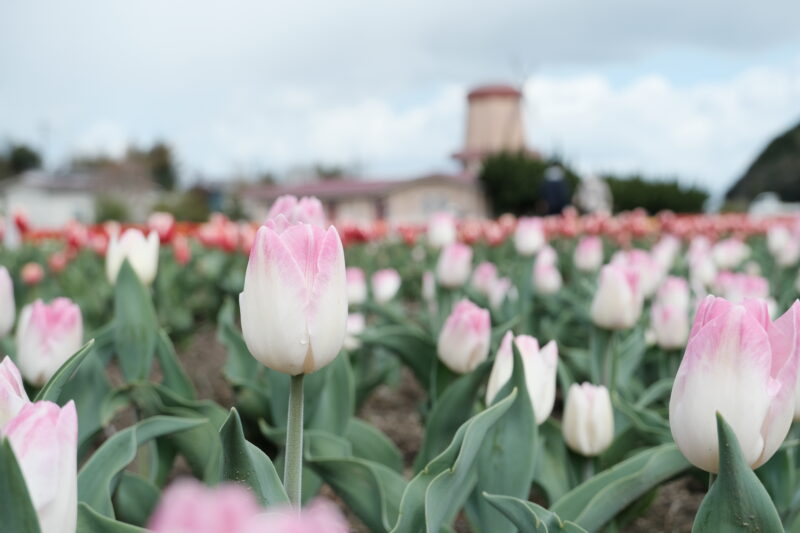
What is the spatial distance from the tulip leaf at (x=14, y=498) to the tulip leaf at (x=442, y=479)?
0.47 meters

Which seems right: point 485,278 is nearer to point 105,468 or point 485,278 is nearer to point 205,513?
point 105,468

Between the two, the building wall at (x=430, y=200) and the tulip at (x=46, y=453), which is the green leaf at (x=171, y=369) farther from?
the building wall at (x=430, y=200)

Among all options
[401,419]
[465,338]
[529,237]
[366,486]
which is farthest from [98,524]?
[529,237]

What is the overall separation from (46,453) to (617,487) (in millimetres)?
861

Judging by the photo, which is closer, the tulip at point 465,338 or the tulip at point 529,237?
the tulip at point 465,338

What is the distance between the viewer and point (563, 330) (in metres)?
3.16

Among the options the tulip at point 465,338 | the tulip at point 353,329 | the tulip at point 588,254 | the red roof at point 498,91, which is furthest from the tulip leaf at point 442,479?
the red roof at point 498,91

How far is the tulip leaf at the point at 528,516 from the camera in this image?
1013mm

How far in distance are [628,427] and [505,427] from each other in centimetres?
57

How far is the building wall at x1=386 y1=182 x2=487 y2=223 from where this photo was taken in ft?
98.8

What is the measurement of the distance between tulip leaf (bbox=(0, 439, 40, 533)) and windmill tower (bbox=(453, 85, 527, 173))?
1326 inches

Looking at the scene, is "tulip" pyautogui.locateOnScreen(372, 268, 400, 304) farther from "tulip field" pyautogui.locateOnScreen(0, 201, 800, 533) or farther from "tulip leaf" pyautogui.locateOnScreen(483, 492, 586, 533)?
"tulip leaf" pyautogui.locateOnScreen(483, 492, 586, 533)

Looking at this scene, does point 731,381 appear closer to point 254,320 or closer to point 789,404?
point 789,404

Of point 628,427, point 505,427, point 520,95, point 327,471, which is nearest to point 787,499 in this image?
point 628,427
